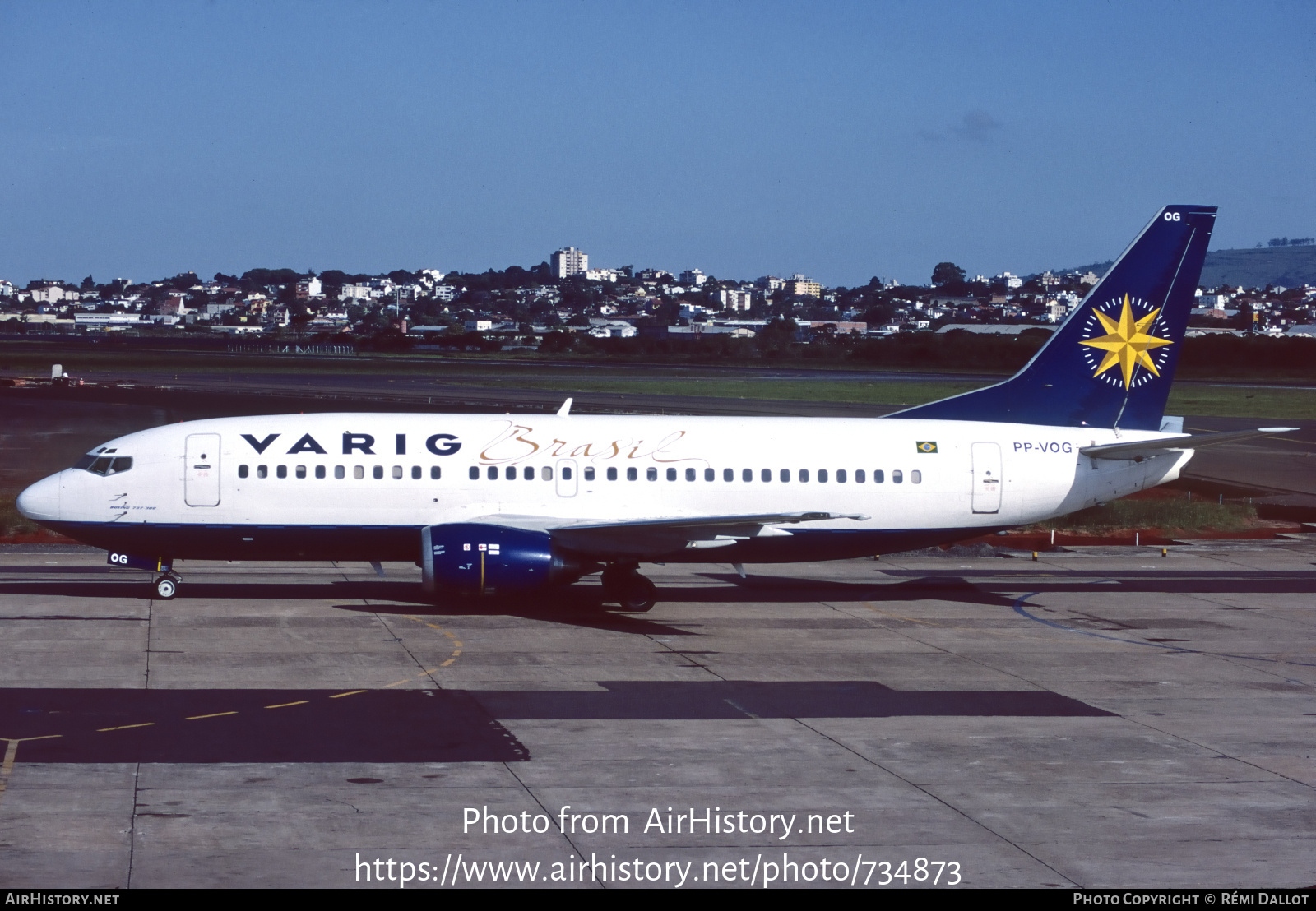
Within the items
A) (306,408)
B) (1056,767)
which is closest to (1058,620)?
(1056,767)

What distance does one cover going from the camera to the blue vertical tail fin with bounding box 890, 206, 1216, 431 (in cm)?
3503

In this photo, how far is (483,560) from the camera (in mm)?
29234

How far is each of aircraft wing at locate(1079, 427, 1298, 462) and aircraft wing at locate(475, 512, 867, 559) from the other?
674 centimetres

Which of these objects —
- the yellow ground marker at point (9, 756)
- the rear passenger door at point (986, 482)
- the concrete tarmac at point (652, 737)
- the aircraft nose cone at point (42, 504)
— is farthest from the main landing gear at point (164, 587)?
the rear passenger door at point (986, 482)

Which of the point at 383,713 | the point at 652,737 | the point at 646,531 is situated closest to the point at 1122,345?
the point at 646,531

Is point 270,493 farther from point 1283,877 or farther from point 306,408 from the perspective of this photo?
point 306,408

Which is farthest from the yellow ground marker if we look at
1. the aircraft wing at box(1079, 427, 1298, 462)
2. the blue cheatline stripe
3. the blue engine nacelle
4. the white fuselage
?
the aircraft wing at box(1079, 427, 1298, 462)

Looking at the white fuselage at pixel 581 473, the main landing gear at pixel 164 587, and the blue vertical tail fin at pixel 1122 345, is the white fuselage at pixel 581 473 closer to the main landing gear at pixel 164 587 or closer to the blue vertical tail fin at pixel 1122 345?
the blue vertical tail fin at pixel 1122 345

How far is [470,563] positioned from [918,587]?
13.4m

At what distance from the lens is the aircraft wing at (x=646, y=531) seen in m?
29.8

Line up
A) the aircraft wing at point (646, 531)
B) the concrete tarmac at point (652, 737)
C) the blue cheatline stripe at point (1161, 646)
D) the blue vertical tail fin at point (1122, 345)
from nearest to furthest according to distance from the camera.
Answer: the concrete tarmac at point (652, 737)
the blue cheatline stripe at point (1161, 646)
the aircraft wing at point (646, 531)
the blue vertical tail fin at point (1122, 345)

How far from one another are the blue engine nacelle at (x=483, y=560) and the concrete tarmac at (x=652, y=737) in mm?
1061

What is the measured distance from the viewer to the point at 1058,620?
32.2 metres

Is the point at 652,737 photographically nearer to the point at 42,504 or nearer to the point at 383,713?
the point at 383,713
